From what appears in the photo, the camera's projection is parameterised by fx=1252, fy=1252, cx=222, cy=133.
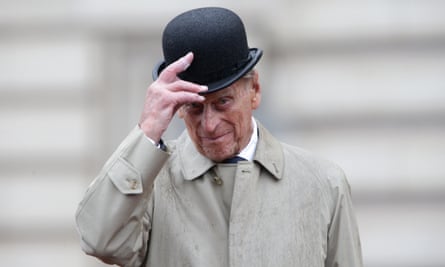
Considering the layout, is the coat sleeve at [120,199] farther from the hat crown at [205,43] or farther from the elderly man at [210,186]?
the hat crown at [205,43]

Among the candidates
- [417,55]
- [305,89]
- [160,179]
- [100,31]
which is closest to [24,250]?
[100,31]

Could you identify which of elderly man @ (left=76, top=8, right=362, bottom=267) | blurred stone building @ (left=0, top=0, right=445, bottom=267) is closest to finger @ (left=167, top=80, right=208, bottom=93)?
elderly man @ (left=76, top=8, right=362, bottom=267)

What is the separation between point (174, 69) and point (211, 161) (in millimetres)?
385

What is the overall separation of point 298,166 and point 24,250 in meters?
3.40

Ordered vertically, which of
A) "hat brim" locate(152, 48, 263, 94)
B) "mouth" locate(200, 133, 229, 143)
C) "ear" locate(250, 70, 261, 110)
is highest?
"hat brim" locate(152, 48, 263, 94)

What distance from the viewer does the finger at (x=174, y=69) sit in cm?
392

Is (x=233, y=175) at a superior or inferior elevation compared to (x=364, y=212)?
superior

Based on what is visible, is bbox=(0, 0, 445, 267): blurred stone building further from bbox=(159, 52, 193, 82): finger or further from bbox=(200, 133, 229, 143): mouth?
bbox=(159, 52, 193, 82): finger

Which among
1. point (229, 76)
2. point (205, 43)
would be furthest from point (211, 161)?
point (205, 43)

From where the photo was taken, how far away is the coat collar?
414 cm

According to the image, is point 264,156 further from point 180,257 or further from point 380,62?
point 380,62

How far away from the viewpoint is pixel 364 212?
6.93 metres

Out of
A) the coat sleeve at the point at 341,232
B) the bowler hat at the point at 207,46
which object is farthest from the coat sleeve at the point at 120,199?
the coat sleeve at the point at 341,232

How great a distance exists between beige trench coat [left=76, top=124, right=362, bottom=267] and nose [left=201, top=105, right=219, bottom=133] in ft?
0.46
